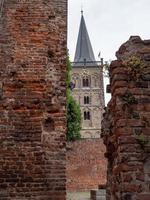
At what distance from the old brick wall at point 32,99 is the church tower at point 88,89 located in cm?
5725

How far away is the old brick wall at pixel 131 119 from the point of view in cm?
388

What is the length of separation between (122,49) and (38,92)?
217 centimetres

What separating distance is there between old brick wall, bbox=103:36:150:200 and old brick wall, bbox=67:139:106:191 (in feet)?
66.8

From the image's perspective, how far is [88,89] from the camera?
67.9 meters

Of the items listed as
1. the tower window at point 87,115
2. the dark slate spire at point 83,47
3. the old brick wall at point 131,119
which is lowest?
the old brick wall at point 131,119

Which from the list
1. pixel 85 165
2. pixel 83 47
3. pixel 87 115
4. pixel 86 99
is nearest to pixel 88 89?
pixel 86 99

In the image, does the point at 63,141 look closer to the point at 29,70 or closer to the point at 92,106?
the point at 29,70

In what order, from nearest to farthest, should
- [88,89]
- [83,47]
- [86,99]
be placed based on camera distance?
1. [86,99]
2. [88,89]
3. [83,47]

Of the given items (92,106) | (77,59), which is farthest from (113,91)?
(77,59)

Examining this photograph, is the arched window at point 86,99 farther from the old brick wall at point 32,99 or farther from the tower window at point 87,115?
the old brick wall at point 32,99

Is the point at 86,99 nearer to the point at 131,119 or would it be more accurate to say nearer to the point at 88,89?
the point at 88,89

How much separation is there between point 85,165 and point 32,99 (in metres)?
19.2

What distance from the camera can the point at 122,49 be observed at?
444cm

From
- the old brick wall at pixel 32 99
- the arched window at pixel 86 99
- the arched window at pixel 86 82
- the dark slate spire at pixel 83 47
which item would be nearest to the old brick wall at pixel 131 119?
the old brick wall at pixel 32 99
